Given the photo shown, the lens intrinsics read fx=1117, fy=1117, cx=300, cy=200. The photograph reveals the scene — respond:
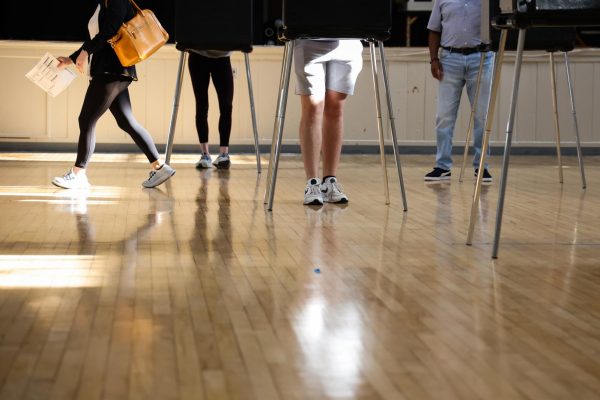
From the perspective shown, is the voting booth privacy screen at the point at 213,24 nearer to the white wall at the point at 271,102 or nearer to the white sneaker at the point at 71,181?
the white sneaker at the point at 71,181

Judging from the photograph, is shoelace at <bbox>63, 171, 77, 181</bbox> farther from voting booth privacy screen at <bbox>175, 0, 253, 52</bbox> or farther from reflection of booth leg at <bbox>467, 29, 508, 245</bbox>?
reflection of booth leg at <bbox>467, 29, 508, 245</bbox>

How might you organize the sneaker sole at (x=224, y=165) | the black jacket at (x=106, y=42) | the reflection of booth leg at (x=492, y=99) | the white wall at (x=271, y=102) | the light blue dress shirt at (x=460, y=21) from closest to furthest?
1. the reflection of booth leg at (x=492, y=99)
2. the black jacket at (x=106, y=42)
3. the light blue dress shirt at (x=460, y=21)
4. the sneaker sole at (x=224, y=165)
5. the white wall at (x=271, y=102)

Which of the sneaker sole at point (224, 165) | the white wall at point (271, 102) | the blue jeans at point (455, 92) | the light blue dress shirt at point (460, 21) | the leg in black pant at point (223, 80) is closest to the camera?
the light blue dress shirt at point (460, 21)

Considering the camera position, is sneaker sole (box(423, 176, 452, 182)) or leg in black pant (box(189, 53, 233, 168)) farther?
leg in black pant (box(189, 53, 233, 168))


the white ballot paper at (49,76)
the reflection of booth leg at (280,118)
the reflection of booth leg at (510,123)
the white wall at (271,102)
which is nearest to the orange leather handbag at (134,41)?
the white ballot paper at (49,76)

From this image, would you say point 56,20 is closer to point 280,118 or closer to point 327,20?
point 280,118

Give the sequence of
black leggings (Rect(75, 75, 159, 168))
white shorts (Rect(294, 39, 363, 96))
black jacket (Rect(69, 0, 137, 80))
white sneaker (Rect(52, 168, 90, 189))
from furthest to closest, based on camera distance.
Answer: white sneaker (Rect(52, 168, 90, 189)) < black leggings (Rect(75, 75, 159, 168)) < black jacket (Rect(69, 0, 137, 80)) < white shorts (Rect(294, 39, 363, 96))

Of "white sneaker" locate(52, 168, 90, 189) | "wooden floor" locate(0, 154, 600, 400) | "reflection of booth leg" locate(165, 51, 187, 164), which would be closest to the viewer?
"wooden floor" locate(0, 154, 600, 400)

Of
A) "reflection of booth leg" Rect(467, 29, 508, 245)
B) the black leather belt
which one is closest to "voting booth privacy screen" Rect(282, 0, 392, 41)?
"reflection of booth leg" Rect(467, 29, 508, 245)

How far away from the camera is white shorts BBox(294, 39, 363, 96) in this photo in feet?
14.8

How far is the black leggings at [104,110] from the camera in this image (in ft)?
17.1

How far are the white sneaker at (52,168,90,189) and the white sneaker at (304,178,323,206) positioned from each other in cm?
133

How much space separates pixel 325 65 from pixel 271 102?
410cm

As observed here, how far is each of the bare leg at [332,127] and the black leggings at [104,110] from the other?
109 centimetres
